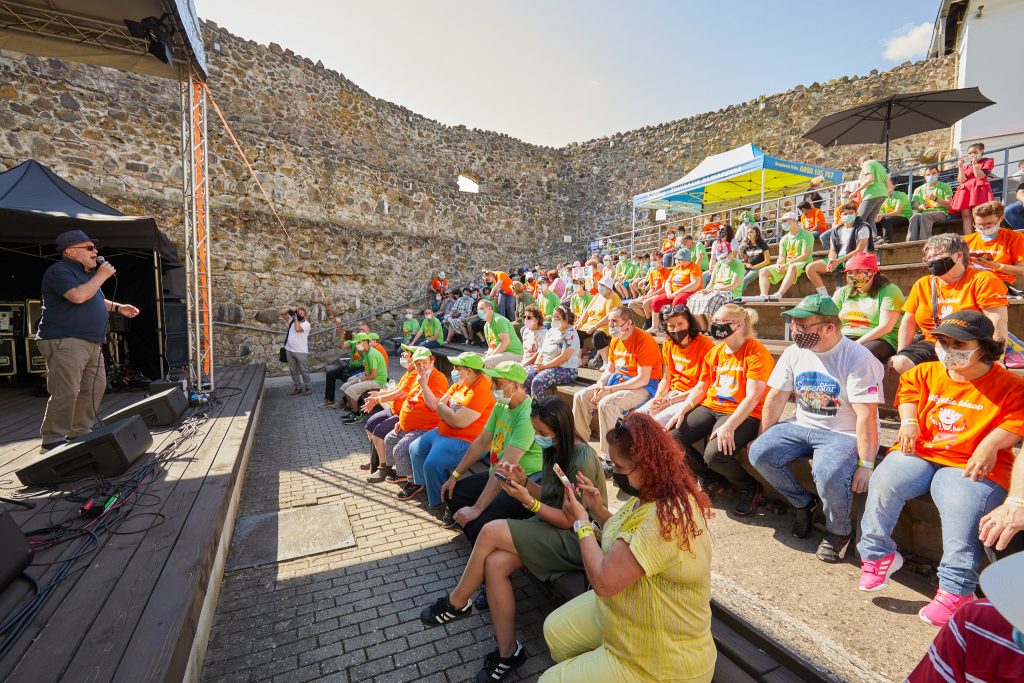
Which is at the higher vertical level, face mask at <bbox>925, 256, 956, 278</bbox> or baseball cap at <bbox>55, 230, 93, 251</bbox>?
baseball cap at <bbox>55, 230, 93, 251</bbox>

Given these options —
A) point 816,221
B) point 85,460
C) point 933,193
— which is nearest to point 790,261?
point 816,221

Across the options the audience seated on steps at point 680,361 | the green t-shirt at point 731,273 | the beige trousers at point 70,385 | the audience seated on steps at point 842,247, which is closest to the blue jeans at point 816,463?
the audience seated on steps at point 680,361

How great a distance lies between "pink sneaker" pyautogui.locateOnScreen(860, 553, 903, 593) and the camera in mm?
2299

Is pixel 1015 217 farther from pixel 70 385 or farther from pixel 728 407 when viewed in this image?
pixel 70 385

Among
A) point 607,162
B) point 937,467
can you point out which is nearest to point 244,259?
point 937,467

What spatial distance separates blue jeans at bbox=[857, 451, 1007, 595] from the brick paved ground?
1.76 m

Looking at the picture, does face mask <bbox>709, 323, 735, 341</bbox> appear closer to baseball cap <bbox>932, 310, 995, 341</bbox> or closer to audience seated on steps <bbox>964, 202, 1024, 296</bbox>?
baseball cap <bbox>932, 310, 995, 341</bbox>

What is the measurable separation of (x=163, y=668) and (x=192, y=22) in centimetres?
722

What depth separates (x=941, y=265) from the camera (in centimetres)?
337

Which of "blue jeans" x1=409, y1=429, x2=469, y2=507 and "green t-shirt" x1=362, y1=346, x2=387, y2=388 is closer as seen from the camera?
"blue jeans" x1=409, y1=429, x2=469, y2=507

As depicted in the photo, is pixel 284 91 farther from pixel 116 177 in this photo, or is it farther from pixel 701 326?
pixel 701 326

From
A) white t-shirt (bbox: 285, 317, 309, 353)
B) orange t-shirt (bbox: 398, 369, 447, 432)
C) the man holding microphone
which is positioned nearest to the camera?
the man holding microphone

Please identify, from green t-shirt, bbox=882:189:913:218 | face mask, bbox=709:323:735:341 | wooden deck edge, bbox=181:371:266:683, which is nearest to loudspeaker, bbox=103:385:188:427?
wooden deck edge, bbox=181:371:266:683

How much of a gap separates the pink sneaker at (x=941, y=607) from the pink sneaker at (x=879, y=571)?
0.19m
